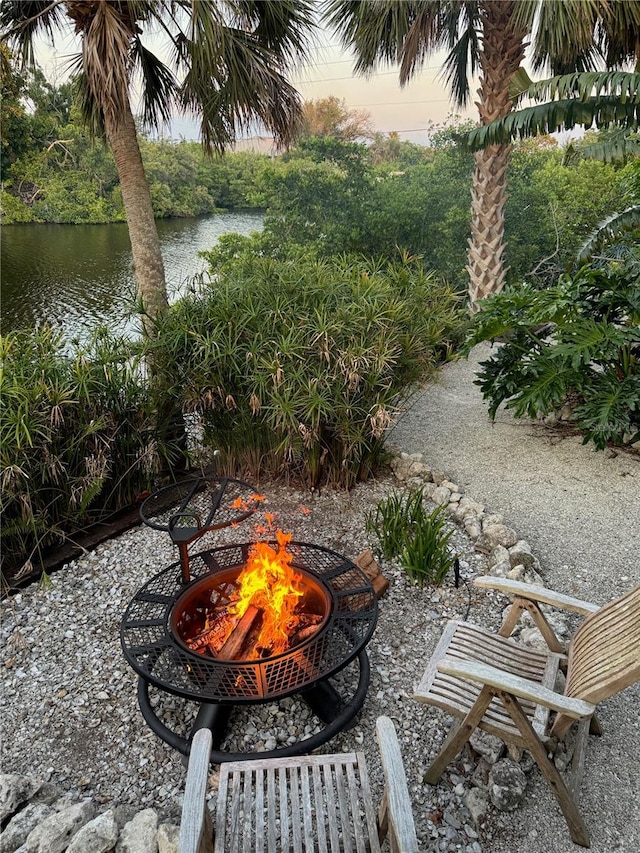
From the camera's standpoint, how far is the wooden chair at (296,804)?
142cm

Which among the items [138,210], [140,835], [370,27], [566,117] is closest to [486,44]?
[370,27]

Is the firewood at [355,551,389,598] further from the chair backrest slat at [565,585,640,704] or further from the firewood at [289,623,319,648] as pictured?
the chair backrest slat at [565,585,640,704]

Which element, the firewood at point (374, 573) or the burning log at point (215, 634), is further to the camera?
the firewood at point (374, 573)

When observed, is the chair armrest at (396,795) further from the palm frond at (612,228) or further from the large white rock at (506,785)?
the palm frond at (612,228)

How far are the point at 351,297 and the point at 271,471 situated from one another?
56.7 inches

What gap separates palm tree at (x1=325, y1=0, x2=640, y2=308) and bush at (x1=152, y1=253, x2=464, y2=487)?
3.75 meters

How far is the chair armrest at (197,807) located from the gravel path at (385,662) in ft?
1.83

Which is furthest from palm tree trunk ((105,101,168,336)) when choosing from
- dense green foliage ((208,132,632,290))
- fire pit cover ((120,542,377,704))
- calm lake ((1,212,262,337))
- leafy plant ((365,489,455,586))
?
dense green foliage ((208,132,632,290))

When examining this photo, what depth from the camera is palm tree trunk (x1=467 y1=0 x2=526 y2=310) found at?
6578 millimetres

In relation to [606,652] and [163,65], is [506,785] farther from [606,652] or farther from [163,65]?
[163,65]

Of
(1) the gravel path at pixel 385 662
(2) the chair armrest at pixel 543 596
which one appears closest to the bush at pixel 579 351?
(1) the gravel path at pixel 385 662

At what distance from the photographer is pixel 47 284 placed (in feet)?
34.9

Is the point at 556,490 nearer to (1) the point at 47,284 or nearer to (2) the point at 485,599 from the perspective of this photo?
(2) the point at 485,599

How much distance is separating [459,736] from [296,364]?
7.87 ft
